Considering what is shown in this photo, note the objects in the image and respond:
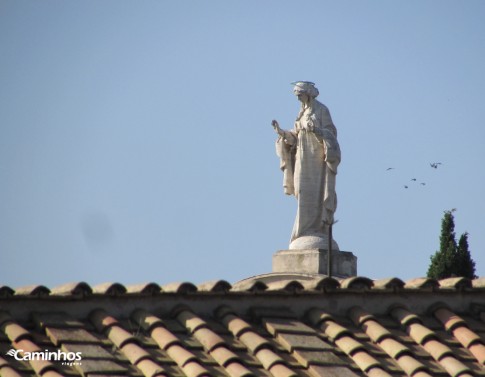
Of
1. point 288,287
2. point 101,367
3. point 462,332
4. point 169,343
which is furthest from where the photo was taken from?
point 462,332

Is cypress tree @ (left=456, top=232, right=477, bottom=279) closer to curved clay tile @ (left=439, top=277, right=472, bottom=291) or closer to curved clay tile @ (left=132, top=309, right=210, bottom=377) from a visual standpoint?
curved clay tile @ (left=439, top=277, right=472, bottom=291)

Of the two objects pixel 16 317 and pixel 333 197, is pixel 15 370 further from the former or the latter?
pixel 333 197

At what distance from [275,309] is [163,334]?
1243 millimetres

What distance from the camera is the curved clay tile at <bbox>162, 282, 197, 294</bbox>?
14609mm

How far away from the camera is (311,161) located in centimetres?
2273

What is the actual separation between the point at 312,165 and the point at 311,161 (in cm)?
5

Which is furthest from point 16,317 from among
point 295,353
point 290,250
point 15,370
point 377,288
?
point 290,250

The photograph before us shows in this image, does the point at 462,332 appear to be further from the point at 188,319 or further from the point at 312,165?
the point at 312,165

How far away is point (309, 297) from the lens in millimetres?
15180

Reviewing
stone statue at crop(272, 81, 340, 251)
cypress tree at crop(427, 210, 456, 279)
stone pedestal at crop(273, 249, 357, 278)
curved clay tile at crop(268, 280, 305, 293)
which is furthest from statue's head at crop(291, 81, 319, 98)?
curved clay tile at crop(268, 280, 305, 293)

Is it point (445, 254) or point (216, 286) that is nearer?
point (216, 286)

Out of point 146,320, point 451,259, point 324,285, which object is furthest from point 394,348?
point 451,259

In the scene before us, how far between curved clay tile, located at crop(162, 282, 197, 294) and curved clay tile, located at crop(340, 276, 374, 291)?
1.39 metres

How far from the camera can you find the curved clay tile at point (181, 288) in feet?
47.9
